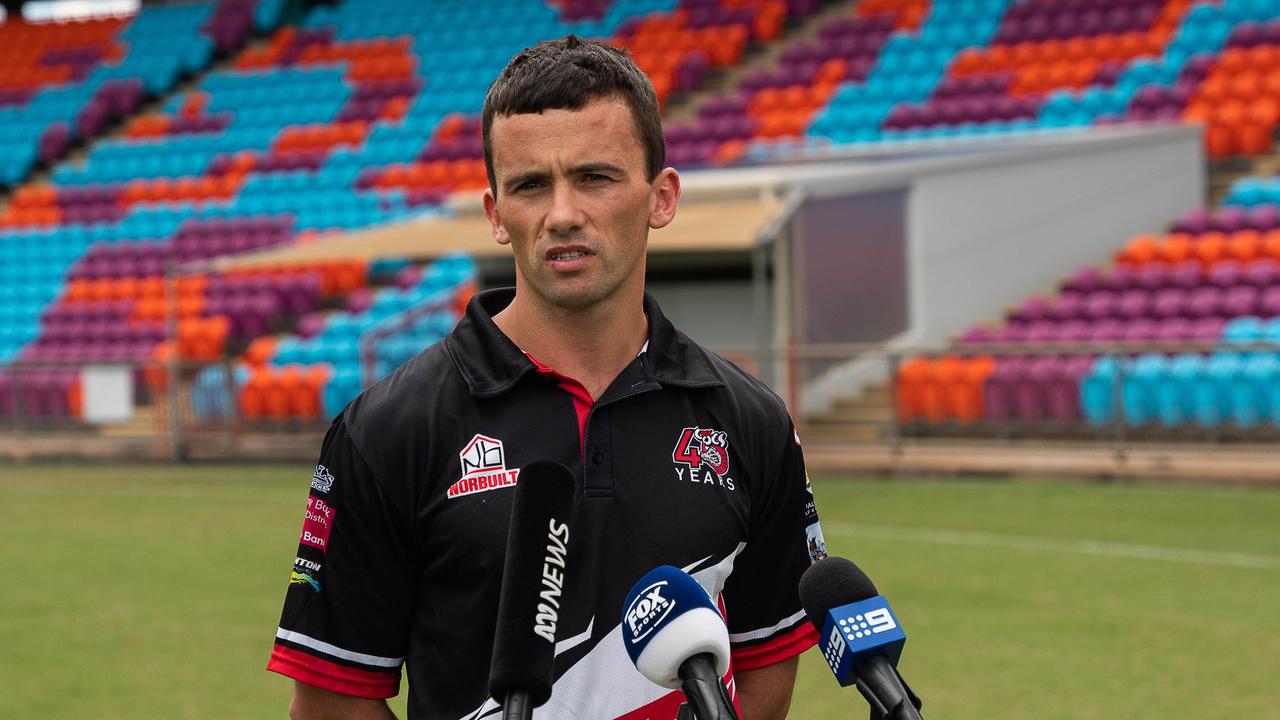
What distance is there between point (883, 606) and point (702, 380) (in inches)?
29.7

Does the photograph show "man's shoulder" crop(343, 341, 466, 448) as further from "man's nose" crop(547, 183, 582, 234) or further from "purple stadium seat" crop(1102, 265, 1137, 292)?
"purple stadium seat" crop(1102, 265, 1137, 292)

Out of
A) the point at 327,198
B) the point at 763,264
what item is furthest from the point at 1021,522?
the point at 327,198

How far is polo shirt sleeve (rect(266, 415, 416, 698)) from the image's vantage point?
2398 mm

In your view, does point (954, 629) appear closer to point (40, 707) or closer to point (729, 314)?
point (40, 707)

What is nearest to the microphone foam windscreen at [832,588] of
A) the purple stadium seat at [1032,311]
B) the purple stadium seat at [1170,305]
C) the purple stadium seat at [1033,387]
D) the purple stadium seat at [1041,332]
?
the purple stadium seat at [1033,387]

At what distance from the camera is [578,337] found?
2.49 m

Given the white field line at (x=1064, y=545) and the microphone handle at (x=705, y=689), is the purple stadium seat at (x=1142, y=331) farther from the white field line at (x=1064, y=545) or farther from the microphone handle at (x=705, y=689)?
the microphone handle at (x=705, y=689)

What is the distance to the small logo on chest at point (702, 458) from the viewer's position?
8.11 feet

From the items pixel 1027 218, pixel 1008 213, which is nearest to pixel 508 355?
pixel 1008 213

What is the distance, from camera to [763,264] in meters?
17.5

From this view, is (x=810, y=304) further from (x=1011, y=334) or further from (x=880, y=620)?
(x=880, y=620)

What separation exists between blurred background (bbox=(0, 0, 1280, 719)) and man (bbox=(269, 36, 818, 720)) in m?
4.93

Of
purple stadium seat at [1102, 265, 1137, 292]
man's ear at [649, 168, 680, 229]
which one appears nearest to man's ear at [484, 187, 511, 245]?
man's ear at [649, 168, 680, 229]

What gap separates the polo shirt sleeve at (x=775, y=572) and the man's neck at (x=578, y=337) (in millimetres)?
314
